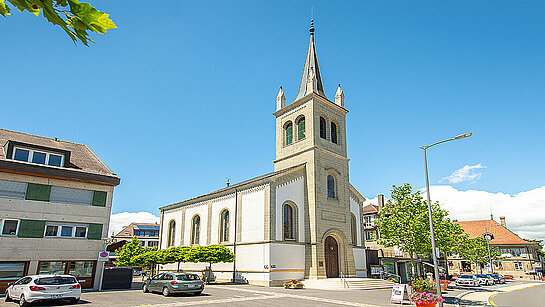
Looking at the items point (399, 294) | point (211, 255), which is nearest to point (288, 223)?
point (211, 255)

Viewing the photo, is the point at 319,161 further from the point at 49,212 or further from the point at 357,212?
the point at 49,212

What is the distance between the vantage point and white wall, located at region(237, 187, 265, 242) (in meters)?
32.2

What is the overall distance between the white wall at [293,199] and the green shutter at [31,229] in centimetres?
1807

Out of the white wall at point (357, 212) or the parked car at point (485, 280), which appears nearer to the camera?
the white wall at point (357, 212)

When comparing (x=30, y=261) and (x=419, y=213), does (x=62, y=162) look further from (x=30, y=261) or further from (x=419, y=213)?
(x=419, y=213)

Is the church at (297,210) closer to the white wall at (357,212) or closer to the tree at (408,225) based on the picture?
the white wall at (357,212)

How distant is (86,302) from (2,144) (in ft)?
47.0

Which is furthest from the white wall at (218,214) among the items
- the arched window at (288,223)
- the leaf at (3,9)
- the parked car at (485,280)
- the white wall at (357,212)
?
the leaf at (3,9)

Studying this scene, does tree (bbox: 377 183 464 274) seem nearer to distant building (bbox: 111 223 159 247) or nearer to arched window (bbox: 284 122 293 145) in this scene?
arched window (bbox: 284 122 293 145)

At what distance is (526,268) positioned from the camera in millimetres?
68625

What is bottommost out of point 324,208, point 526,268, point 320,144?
point 526,268

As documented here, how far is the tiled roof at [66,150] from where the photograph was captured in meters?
23.7

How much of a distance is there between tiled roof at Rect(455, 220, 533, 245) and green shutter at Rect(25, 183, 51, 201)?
7419cm

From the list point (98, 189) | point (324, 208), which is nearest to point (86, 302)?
point (98, 189)
